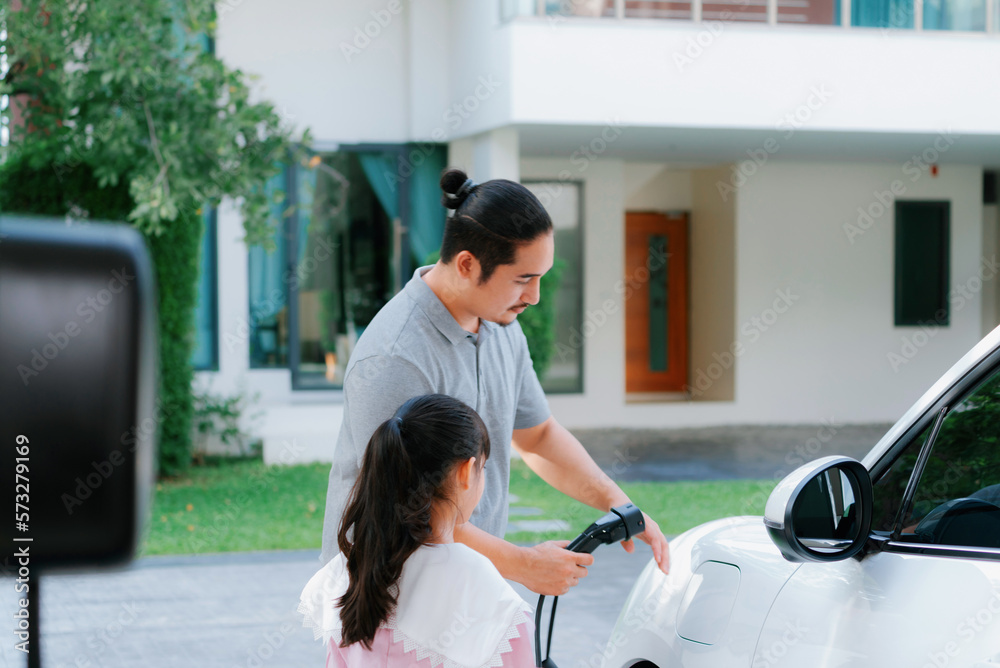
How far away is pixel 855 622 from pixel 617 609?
4066 millimetres

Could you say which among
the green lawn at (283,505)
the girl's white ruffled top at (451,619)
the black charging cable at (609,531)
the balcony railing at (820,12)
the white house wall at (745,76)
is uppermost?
the balcony railing at (820,12)

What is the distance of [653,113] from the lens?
10070 mm

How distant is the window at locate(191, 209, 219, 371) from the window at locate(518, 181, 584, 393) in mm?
4001

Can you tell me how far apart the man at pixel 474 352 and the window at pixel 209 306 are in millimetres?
9408

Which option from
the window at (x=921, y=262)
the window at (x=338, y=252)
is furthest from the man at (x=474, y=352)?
the window at (x=921, y=262)

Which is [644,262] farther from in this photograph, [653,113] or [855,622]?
[855,622]

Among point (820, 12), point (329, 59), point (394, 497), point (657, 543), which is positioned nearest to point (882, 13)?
point (820, 12)

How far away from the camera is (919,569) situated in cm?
173

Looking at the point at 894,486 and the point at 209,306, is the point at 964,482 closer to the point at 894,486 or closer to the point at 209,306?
the point at 894,486

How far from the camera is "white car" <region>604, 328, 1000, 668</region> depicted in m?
1.63

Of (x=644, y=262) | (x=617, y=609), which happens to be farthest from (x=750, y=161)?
(x=617, y=609)

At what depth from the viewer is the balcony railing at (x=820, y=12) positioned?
10.2 m

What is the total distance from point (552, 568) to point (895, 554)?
0.65m

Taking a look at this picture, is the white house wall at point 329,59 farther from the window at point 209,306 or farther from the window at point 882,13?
the window at point 882,13
